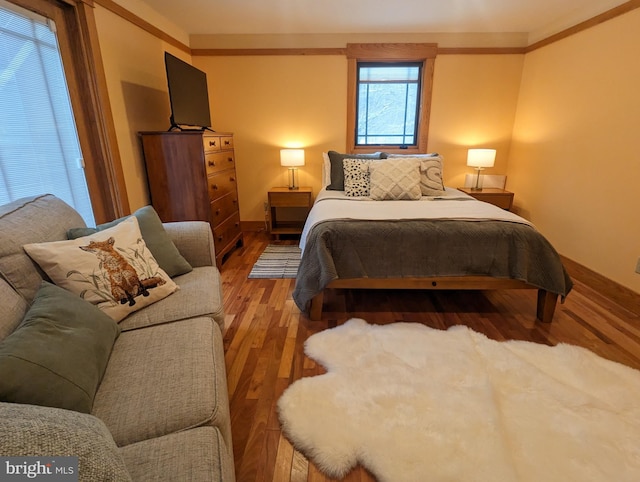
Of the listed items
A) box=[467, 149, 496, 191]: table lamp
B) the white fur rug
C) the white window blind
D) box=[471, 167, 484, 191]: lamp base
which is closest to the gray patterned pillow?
box=[467, 149, 496, 191]: table lamp

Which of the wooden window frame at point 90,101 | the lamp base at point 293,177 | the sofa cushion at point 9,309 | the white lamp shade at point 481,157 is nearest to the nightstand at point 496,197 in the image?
→ the white lamp shade at point 481,157

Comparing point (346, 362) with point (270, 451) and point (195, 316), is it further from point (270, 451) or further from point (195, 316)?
point (195, 316)

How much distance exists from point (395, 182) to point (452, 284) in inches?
44.3

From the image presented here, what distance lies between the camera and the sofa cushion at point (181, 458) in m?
0.76

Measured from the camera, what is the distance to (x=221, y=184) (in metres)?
3.16

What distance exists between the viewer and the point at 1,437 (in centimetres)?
49

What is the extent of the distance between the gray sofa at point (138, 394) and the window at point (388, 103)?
10.4ft

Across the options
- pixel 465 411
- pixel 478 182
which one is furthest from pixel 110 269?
pixel 478 182

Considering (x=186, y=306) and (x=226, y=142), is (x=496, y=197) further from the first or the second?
(x=186, y=306)

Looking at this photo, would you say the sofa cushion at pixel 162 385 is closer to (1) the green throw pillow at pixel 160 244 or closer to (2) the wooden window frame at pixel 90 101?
(1) the green throw pillow at pixel 160 244

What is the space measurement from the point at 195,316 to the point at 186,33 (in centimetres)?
352

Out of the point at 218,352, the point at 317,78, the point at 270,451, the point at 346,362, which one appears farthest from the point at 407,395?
the point at 317,78

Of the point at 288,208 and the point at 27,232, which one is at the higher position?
the point at 27,232

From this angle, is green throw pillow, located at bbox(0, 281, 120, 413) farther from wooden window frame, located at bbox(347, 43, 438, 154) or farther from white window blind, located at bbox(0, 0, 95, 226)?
wooden window frame, located at bbox(347, 43, 438, 154)
